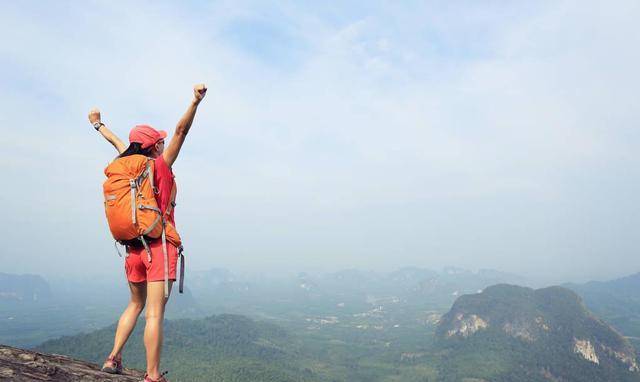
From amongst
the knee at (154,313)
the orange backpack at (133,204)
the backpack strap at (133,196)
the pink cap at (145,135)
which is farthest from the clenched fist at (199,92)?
the knee at (154,313)

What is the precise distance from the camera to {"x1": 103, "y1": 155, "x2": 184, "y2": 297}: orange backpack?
5180 mm

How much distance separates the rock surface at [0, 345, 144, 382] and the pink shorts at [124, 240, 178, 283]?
1.37 metres

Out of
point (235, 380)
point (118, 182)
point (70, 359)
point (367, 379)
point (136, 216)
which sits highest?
point (118, 182)

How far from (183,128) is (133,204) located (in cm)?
123

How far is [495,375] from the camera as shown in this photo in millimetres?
187250

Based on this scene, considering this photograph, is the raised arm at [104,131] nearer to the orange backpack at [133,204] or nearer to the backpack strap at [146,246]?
the orange backpack at [133,204]

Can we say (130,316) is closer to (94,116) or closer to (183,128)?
(183,128)

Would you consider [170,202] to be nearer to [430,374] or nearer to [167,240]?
[167,240]

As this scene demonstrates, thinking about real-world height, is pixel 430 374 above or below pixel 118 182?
below

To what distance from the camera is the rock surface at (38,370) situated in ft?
15.1

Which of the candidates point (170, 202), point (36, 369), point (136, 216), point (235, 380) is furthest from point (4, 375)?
point (235, 380)

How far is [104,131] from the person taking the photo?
271 inches

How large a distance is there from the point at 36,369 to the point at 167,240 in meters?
2.19

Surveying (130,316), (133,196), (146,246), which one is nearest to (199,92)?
(133,196)
